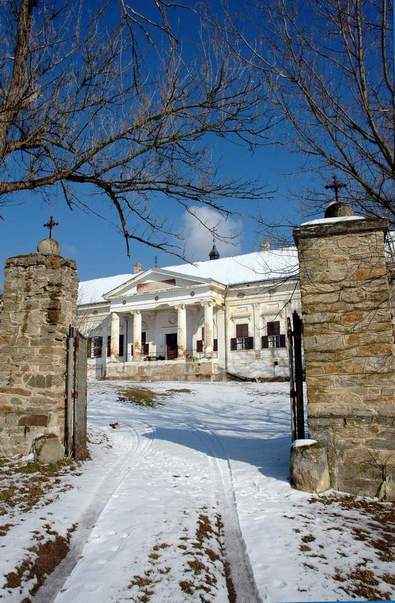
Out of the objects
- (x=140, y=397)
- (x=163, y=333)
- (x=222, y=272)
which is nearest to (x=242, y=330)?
(x=222, y=272)

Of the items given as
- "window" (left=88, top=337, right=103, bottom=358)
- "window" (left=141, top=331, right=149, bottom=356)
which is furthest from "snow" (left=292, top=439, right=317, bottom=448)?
"window" (left=88, top=337, right=103, bottom=358)

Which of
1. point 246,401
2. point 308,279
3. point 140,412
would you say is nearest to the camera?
point 308,279

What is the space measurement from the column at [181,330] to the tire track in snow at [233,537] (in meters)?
22.8

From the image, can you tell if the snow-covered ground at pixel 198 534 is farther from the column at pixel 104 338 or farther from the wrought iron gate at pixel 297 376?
the column at pixel 104 338

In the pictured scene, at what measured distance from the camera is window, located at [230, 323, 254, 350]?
31969mm

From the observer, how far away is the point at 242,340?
32.3 metres

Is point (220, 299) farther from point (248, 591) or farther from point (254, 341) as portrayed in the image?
point (248, 591)

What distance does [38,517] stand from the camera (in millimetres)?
4922

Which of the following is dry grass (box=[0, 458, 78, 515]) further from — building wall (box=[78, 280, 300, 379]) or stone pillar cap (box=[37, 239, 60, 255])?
building wall (box=[78, 280, 300, 379])

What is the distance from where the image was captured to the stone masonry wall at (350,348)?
620cm

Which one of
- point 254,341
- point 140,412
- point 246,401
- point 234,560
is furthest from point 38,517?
point 254,341

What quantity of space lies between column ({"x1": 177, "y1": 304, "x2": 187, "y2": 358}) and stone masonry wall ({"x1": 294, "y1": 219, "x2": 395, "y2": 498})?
82.7 feet

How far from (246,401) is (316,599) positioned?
51.7 feet

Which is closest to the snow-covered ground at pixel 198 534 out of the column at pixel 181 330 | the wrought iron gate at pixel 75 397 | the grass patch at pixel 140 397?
the wrought iron gate at pixel 75 397
